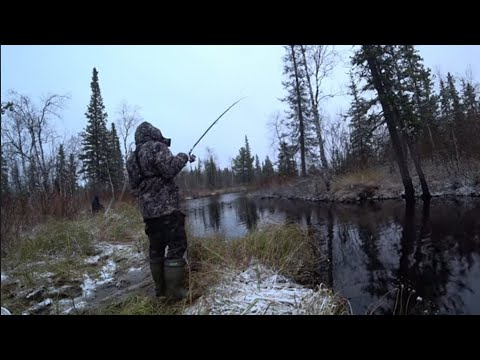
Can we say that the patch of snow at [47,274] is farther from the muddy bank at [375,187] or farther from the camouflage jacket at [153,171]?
the muddy bank at [375,187]

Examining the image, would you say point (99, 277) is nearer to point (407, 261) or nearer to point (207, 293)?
point (207, 293)

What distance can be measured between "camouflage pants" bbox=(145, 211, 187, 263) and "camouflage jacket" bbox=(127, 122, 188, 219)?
0.08 metres

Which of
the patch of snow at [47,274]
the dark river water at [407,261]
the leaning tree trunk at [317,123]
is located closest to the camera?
the dark river water at [407,261]

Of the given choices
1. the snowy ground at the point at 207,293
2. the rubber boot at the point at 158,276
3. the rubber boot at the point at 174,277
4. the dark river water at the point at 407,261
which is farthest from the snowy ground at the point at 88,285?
the dark river water at the point at 407,261

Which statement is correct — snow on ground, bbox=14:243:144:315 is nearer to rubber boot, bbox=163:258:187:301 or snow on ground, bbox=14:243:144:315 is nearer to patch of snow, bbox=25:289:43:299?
patch of snow, bbox=25:289:43:299

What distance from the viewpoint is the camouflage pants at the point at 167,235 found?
301 centimetres

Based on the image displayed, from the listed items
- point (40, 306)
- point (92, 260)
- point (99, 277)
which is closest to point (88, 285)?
point (99, 277)

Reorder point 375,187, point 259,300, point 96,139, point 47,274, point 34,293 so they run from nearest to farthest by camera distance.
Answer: point 259,300 < point 34,293 < point 47,274 < point 375,187 < point 96,139

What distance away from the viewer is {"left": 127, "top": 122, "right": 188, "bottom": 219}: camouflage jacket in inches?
114

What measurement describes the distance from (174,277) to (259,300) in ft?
2.70

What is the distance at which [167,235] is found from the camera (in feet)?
9.99
